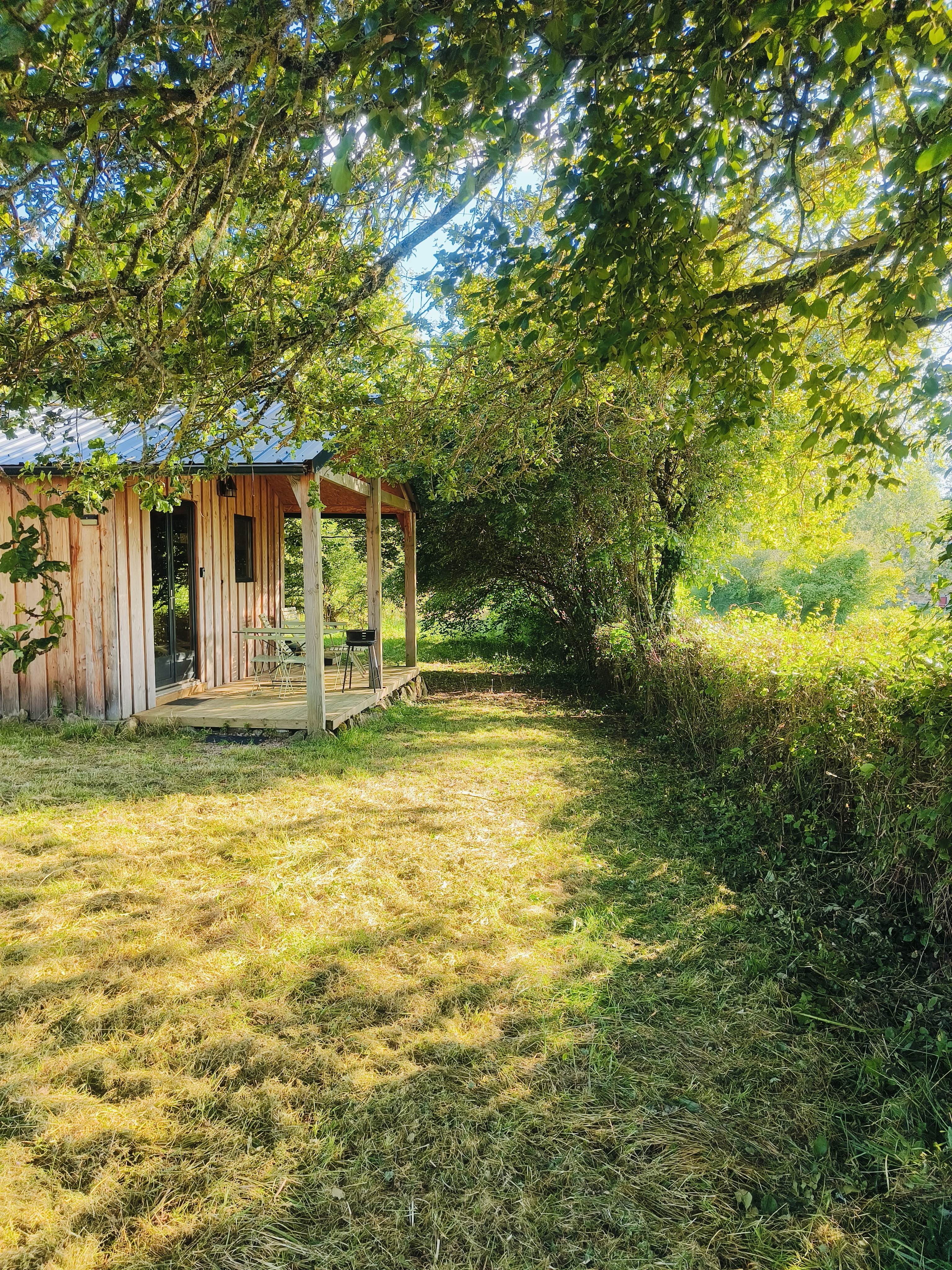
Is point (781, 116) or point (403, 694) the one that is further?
point (403, 694)

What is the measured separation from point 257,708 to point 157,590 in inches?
80.6

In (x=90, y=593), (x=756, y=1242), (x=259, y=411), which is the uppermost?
(x=259, y=411)

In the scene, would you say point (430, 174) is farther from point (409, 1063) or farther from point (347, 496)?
point (347, 496)

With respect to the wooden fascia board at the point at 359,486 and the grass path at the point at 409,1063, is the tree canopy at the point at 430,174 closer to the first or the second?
the grass path at the point at 409,1063

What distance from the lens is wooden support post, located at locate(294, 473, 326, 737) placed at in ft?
26.8

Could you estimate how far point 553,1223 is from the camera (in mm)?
2291

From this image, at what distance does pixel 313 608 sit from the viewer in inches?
328

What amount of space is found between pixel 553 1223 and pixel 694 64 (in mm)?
4057

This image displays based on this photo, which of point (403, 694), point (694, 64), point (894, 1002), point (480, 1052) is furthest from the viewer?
point (403, 694)

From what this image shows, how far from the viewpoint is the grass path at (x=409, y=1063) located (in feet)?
7.50

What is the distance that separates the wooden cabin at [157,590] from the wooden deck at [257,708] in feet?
0.63

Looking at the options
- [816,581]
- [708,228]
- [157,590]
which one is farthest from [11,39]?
[816,581]

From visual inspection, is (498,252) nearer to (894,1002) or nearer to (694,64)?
(694,64)

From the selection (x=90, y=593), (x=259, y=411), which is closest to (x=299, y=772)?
(x=90, y=593)
